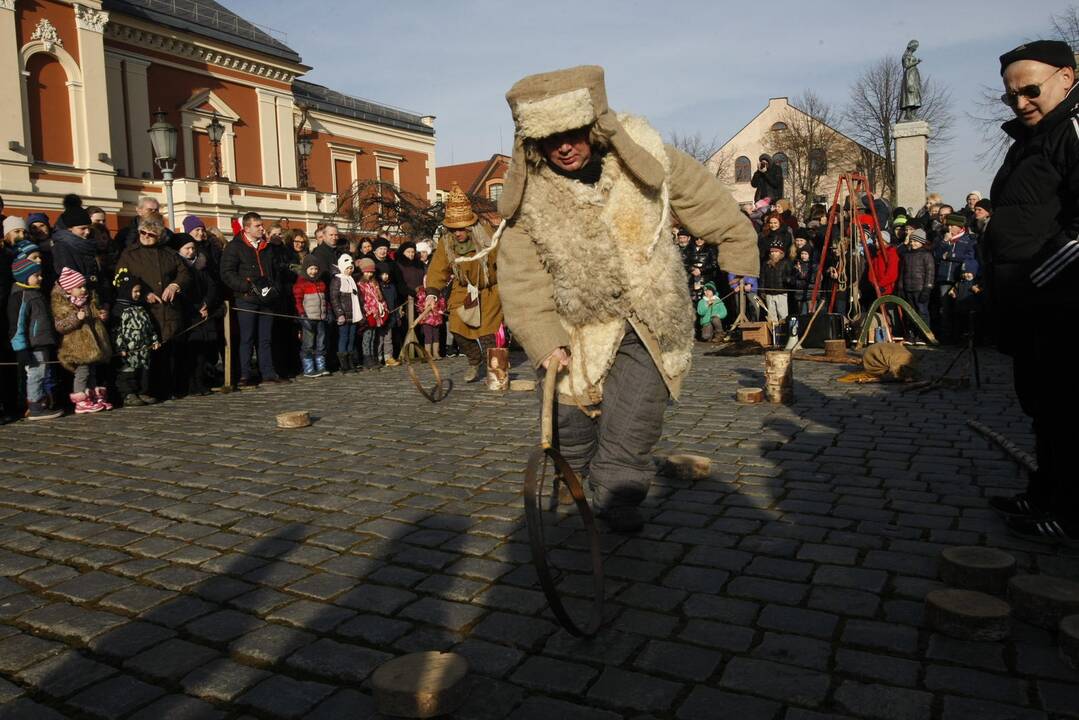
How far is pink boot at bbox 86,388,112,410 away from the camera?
9352 millimetres

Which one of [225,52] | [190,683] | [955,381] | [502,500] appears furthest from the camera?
[225,52]

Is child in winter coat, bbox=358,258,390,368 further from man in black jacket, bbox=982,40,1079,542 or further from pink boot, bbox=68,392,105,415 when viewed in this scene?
man in black jacket, bbox=982,40,1079,542

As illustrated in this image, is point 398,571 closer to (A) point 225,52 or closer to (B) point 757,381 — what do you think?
(B) point 757,381

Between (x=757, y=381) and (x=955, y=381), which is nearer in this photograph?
(x=955, y=381)

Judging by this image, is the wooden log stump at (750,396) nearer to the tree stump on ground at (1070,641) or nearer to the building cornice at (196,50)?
the tree stump on ground at (1070,641)

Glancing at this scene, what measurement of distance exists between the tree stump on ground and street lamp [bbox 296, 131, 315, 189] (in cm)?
3158

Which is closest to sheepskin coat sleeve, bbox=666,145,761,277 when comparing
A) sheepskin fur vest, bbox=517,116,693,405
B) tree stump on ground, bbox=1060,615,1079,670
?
sheepskin fur vest, bbox=517,116,693,405

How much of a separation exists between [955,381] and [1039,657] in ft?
23.5

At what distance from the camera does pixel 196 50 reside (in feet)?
117

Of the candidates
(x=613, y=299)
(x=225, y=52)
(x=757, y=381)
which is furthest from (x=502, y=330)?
(x=225, y=52)

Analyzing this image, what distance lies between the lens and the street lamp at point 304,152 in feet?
103

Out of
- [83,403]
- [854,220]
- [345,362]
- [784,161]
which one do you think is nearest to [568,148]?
[83,403]

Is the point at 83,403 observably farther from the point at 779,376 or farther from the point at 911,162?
the point at 911,162

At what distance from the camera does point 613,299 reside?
156 inches
